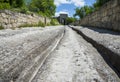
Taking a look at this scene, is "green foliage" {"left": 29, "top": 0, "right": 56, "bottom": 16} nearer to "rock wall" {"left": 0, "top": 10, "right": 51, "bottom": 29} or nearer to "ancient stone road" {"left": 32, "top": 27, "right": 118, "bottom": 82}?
"rock wall" {"left": 0, "top": 10, "right": 51, "bottom": 29}

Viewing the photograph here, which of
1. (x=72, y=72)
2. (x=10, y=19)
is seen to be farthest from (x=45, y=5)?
(x=72, y=72)

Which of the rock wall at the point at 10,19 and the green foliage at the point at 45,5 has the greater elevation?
the green foliage at the point at 45,5

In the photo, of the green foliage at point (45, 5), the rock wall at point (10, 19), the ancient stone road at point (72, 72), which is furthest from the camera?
the green foliage at point (45, 5)

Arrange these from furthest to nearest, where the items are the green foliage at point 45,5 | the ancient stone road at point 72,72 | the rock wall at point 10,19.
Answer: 1. the green foliage at point 45,5
2. the rock wall at point 10,19
3. the ancient stone road at point 72,72

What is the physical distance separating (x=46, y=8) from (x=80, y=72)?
159ft

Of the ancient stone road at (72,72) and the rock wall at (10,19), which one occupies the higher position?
the rock wall at (10,19)

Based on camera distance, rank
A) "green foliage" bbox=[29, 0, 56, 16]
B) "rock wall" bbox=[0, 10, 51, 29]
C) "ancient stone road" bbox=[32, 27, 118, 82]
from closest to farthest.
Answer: "ancient stone road" bbox=[32, 27, 118, 82] < "rock wall" bbox=[0, 10, 51, 29] < "green foliage" bbox=[29, 0, 56, 16]

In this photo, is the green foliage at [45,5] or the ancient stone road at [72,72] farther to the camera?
the green foliage at [45,5]

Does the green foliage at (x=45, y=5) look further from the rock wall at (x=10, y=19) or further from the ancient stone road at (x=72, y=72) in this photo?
the ancient stone road at (x=72, y=72)

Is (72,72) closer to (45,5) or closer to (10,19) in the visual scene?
(10,19)

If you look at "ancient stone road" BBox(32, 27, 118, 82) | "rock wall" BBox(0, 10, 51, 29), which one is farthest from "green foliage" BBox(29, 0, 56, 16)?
"ancient stone road" BBox(32, 27, 118, 82)

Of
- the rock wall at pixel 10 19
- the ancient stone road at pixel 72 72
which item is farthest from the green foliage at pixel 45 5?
the ancient stone road at pixel 72 72

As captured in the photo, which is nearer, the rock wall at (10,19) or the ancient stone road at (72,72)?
the ancient stone road at (72,72)

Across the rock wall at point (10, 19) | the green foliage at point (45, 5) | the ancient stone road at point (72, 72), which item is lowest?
the ancient stone road at point (72, 72)
